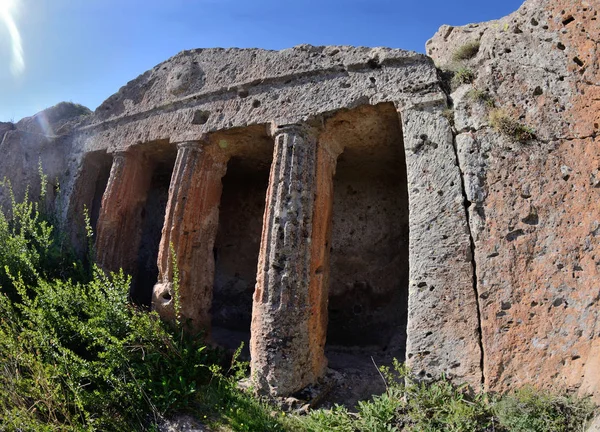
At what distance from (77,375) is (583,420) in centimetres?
442

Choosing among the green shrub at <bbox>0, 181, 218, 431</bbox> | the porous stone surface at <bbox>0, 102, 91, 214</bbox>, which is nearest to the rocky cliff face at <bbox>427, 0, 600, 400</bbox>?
the green shrub at <bbox>0, 181, 218, 431</bbox>

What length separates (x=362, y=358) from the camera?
695 centimetres

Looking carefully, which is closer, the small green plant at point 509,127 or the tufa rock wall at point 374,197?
the tufa rock wall at point 374,197

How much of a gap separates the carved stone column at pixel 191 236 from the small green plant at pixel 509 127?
383 cm

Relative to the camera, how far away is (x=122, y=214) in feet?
24.8

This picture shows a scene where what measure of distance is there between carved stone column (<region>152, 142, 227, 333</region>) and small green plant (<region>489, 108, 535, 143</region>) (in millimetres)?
3827

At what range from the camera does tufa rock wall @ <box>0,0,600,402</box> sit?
4.39 meters

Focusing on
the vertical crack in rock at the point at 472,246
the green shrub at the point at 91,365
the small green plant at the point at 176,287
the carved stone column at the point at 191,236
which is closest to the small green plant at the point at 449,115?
the vertical crack in rock at the point at 472,246

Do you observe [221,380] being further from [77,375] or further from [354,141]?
[354,141]

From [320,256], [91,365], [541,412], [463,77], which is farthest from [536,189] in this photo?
[91,365]

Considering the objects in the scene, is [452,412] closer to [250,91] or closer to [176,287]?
[176,287]

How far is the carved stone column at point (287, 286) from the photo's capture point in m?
5.06

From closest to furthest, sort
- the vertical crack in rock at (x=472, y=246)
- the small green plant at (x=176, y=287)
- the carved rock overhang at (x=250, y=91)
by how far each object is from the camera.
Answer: the vertical crack in rock at (x=472, y=246) → the small green plant at (x=176, y=287) → the carved rock overhang at (x=250, y=91)

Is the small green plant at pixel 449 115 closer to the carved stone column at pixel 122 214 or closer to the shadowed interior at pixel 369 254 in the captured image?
the shadowed interior at pixel 369 254
